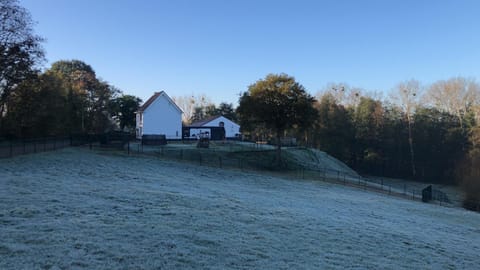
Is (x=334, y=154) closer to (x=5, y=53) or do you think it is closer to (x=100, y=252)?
(x=5, y=53)

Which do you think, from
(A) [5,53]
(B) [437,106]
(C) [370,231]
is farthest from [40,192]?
(B) [437,106]

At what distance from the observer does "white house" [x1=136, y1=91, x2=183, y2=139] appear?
4606cm

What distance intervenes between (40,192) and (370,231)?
34.2 ft

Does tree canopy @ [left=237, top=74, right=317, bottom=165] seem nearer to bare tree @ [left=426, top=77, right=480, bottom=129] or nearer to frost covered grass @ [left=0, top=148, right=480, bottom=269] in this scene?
frost covered grass @ [left=0, top=148, right=480, bottom=269]

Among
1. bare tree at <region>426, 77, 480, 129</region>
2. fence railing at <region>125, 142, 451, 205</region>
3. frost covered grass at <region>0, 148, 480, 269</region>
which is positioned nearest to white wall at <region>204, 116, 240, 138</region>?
fence railing at <region>125, 142, 451, 205</region>

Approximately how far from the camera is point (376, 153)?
59.4 metres

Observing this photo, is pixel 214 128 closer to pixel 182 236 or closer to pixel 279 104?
pixel 279 104

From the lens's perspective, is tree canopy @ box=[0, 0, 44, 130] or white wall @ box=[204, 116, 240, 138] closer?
tree canopy @ box=[0, 0, 44, 130]

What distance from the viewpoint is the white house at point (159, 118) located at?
46062 millimetres

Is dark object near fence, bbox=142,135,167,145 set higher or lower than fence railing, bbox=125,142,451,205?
higher

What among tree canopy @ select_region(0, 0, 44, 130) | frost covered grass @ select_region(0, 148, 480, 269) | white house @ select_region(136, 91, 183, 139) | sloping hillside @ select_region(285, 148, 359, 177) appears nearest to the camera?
frost covered grass @ select_region(0, 148, 480, 269)

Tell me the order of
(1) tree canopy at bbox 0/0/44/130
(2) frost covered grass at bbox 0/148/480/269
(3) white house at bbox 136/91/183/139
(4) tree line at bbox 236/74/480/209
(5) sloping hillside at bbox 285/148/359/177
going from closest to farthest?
(2) frost covered grass at bbox 0/148/480/269 → (1) tree canopy at bbox 0/0/44/130 → (5) sloping hillside at bbox 285/148/359/177 → (3) white house at bbox 136/91/183/139 → (4) tree line at bbox 236/74/480/209

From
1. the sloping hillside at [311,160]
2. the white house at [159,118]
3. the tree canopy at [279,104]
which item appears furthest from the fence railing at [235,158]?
the white house at [159,118]

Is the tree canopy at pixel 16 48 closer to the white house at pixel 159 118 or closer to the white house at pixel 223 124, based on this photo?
the white house at pixel 159 118
